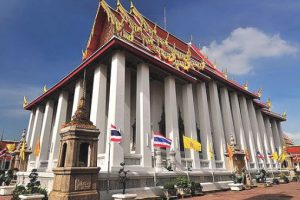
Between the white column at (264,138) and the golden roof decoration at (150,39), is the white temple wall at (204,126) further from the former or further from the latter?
the white column at (264,138)

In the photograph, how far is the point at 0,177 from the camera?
1490cm

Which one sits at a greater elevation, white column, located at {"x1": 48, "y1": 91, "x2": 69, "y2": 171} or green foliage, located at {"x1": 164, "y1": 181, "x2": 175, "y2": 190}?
white column, located at {"x1": 48, "y1": 91, "x2": 69, "y2": 171}

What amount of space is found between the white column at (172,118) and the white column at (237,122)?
9316mm

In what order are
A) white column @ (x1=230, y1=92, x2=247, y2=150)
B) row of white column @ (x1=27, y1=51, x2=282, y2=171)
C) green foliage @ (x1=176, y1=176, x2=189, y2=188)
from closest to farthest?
green foliage @ (x1=176, y1=176, x2=189, y2=188)
row of white column @ (x1=27, y1=51, x2=282, y2=171)
white column @ (x1=230, y1=92, x2=247, y2=150)

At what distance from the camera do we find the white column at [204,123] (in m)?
18.0

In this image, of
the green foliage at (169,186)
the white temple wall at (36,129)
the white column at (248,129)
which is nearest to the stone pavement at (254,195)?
the green foliage at (169,186)

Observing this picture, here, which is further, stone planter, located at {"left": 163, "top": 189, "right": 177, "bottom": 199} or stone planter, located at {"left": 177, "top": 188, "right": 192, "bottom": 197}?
stone planter, located at {"left": 177, "top": 188, "right": 192, "bottom": 197}

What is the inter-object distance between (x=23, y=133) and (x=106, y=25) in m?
11.6

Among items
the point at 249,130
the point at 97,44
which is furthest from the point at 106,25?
the point at 249,130

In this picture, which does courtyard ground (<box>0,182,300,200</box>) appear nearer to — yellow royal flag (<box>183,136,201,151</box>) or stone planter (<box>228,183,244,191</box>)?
stone planter (<box>228,183,244,191</box>)

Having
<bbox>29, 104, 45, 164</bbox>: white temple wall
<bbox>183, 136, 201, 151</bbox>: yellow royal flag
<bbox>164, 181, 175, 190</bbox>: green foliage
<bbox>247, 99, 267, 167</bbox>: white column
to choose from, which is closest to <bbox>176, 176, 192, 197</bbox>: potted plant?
<bbox>164, 181, 175, 190</bbox>: green foliage

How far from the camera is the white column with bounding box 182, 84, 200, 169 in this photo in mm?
16172

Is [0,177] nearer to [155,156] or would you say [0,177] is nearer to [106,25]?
[155,156]

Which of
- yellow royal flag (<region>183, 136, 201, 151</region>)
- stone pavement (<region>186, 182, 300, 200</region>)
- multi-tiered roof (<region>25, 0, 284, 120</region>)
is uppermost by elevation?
multi-tiered roof (<region>25, 0, 284, 120</region>)
